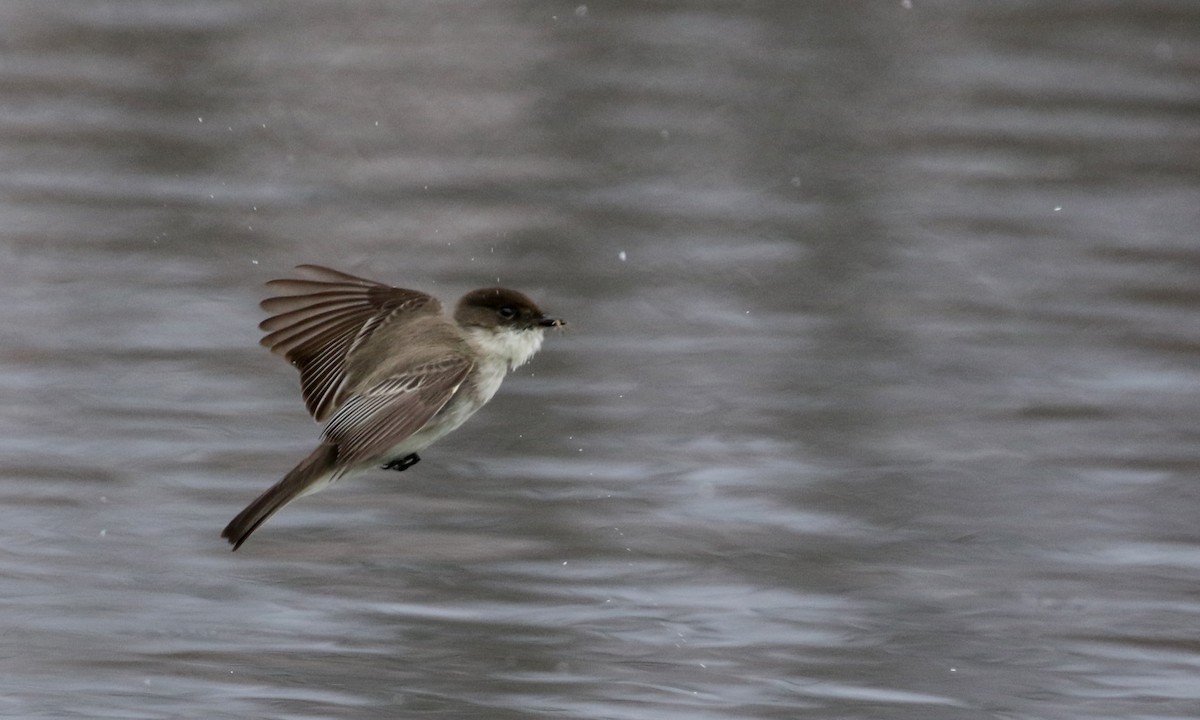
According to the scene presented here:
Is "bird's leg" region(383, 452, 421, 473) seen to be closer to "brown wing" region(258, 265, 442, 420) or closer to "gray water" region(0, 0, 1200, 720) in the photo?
"brown wing" region(258, 265, 442, 420)

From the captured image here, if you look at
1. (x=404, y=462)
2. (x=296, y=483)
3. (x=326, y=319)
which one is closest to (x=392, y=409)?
(x=404, y=462)

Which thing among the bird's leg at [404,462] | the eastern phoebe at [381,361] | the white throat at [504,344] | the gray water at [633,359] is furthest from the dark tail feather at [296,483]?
the gray water at [633,359]

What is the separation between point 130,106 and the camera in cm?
1285

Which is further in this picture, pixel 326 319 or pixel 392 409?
pixel 326 319

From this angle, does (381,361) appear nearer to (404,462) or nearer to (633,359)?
(404,462)

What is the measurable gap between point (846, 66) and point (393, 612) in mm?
6456

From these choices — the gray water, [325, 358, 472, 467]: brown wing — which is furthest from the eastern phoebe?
the gray water

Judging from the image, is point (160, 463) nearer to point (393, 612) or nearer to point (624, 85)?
point (393, 612)

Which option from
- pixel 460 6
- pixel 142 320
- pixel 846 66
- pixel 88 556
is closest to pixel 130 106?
pixel 460 6

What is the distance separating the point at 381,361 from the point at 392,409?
1.23 feet

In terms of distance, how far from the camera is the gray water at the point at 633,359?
7.30 m

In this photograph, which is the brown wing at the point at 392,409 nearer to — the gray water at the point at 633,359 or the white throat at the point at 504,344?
the white throat at the point at 504,344

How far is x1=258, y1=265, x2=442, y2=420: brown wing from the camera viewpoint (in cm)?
637

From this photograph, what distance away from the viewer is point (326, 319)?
6.48 metres
